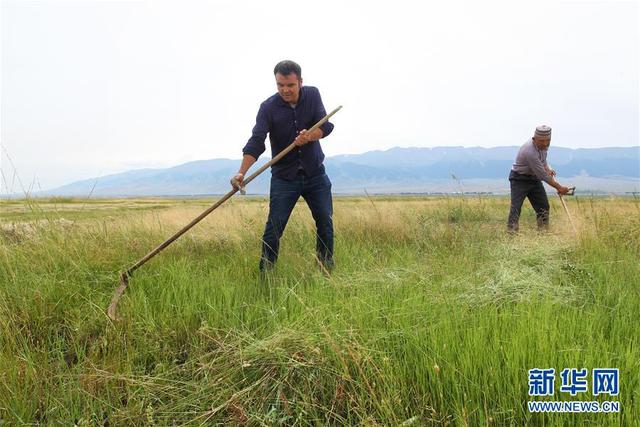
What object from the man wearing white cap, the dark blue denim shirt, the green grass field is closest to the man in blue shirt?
the dark blue denim shirt

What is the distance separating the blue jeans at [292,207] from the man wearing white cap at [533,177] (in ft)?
8.91

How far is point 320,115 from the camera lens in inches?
131

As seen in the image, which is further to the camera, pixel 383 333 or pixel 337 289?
pixel 337 289

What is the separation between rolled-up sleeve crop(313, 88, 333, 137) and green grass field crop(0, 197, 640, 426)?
4.07 feet

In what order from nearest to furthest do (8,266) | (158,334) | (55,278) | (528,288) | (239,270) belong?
1. (158,334)
2. (528,288)
3. (55,278)
4. (8,266)
5. (239,270)

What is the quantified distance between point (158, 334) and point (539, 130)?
197 inches

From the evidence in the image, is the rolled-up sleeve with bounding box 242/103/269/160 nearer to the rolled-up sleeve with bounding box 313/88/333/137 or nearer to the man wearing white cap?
the rolled-up sleeve with bounding box 313/88/333/137

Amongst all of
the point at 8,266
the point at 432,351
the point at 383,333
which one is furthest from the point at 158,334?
the point at 8,266

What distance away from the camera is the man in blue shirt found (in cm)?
320

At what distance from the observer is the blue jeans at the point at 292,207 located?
323 centimetres

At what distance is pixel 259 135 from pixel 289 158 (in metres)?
0.33

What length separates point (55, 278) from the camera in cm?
267

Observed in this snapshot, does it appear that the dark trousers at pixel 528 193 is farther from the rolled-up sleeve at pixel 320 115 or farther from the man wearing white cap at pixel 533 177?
the rolled-up sleeve at pixel 320 115

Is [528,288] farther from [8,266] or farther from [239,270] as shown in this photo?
[8,266]
